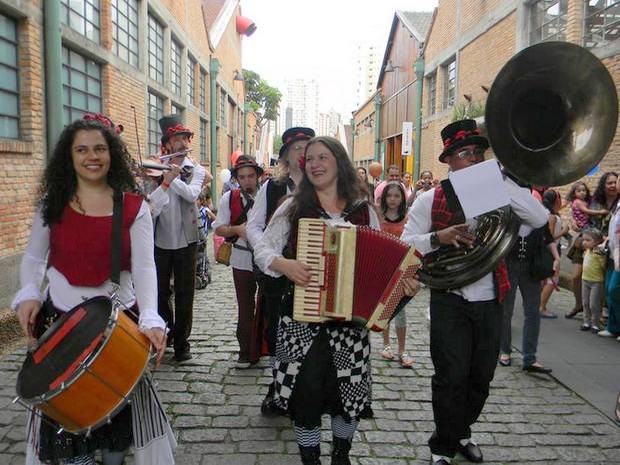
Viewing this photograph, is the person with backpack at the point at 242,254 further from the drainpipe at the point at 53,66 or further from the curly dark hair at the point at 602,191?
the curly dark hair at the point at 602,191

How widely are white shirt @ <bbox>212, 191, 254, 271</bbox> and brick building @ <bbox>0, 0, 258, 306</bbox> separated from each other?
1.25m

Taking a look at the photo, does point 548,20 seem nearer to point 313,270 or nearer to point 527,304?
point 527,304

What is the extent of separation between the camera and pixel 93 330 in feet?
7.43

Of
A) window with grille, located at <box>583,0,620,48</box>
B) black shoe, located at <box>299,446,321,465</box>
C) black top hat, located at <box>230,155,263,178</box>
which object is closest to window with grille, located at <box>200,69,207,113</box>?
window with grille, located at <box>583,0,620,48</box>

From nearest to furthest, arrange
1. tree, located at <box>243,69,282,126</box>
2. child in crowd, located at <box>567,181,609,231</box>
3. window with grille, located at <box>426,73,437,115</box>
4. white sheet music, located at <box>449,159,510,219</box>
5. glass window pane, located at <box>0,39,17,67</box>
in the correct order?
white sheet music, located at <box>449,159,510,219</box>
glass window pane, located at <box>0,39,17,67</box>
child in crowd, located at <box>567,181,609,231</box>
window with grille, located at <box>426,73,437,115</box>
tree, located at <box>243,69,282,126</box>

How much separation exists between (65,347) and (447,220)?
217 cm

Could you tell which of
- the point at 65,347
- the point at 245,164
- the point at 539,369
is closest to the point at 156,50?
the point at 245,164

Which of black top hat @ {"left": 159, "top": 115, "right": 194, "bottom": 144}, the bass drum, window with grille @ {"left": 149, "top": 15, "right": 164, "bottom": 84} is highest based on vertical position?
window with grille @ {"left": 149, "top": 15, "right": 164, "bottom": 84}

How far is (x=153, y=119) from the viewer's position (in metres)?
14.4

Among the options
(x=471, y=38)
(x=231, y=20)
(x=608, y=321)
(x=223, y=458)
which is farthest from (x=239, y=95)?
(x=223, y=458)

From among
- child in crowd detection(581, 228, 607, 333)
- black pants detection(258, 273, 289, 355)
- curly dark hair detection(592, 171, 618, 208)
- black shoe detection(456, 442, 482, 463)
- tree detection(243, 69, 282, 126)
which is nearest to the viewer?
black shoe detection(456, 442, 482, 463)

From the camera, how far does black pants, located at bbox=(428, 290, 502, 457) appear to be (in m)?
3.26

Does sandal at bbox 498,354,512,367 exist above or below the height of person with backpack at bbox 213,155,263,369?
below

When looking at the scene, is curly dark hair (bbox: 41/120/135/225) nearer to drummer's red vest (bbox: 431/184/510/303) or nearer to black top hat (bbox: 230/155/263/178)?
drummer's red vest (bbox: 431/184/510/303)
